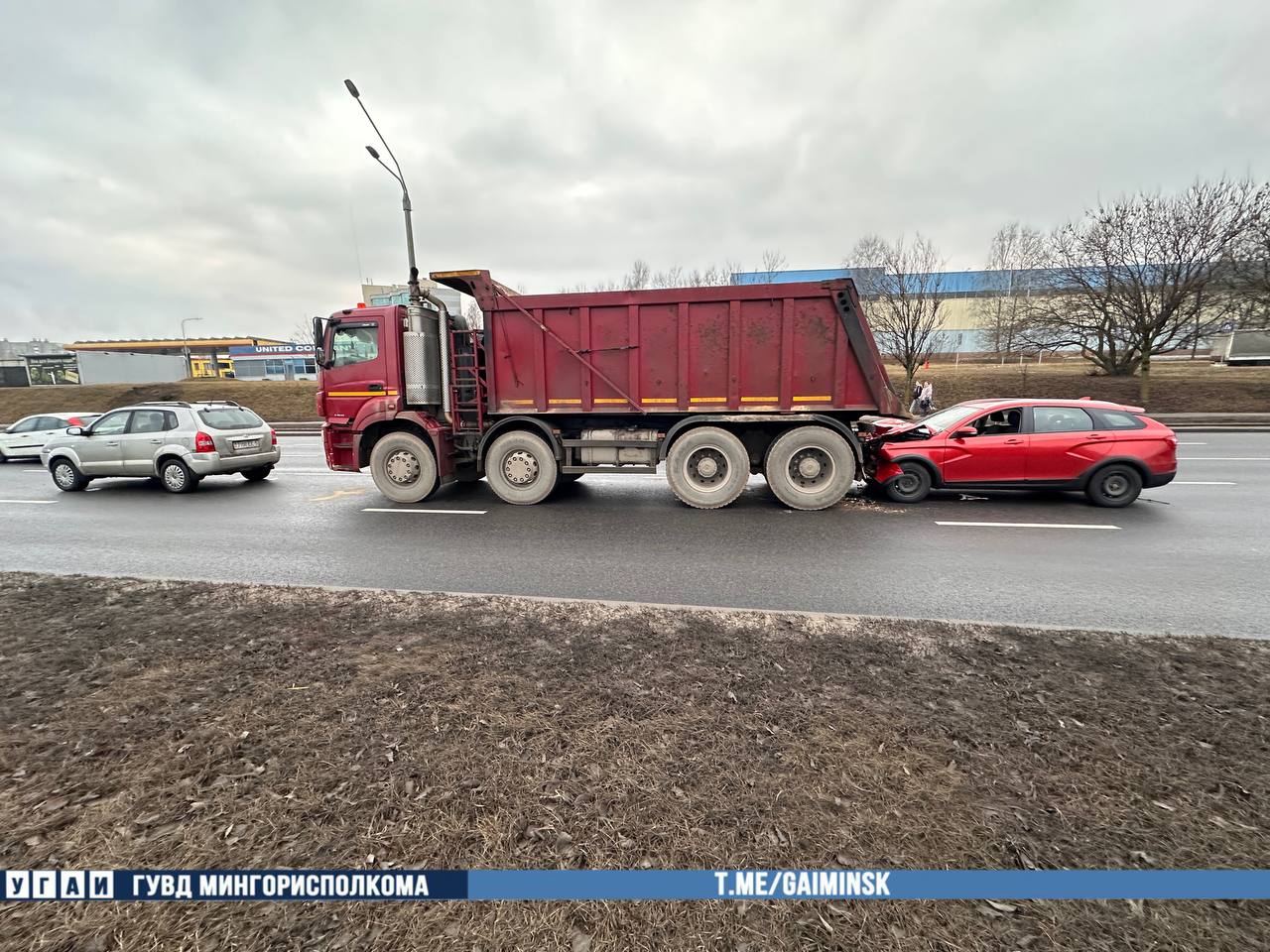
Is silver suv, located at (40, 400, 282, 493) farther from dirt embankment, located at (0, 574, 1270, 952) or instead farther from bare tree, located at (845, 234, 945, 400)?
bare tree, located at (845, 234, 945, 400)

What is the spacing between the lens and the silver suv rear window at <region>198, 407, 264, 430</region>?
32.3 feet

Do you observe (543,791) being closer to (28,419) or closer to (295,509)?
(295,509)

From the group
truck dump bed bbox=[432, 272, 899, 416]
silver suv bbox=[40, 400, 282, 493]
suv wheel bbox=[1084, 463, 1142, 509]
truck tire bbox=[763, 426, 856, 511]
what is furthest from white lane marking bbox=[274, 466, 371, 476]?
suv wheel bbox=[1084, 463, 1142, 509]

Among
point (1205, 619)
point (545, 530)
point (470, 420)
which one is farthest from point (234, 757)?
point (470, 420)

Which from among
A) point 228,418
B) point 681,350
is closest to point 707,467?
point 681,350

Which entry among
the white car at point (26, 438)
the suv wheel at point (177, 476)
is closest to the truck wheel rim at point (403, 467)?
the suv wheel at point (177, 476)

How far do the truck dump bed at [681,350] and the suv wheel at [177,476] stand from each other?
5.98m

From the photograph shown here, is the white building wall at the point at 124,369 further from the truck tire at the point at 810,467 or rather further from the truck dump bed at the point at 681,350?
the truck tire at the point at 810,467

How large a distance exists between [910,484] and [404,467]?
7999 millimetres

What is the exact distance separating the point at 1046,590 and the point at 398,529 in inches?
281

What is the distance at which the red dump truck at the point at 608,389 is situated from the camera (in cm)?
772

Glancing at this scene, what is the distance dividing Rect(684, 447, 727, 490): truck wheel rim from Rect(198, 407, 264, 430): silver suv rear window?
8.56 m

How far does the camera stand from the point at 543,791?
2.12 meters

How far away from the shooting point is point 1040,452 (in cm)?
744
